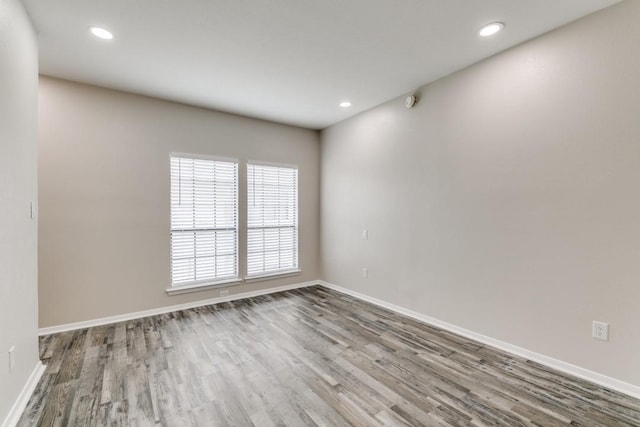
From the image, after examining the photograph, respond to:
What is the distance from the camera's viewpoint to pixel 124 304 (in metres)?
3.46

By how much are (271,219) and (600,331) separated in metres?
4.00

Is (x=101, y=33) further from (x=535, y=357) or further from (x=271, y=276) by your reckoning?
(x=535, y=357)

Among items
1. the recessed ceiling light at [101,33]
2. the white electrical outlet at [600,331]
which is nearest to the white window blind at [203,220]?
the recessed ceiling light at [101,33]

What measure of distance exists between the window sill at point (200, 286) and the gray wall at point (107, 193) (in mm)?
74

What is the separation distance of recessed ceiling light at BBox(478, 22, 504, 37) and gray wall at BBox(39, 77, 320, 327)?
10.9 ft

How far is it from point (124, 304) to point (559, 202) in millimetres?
4711

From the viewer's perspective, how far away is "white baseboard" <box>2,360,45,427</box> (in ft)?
5.64

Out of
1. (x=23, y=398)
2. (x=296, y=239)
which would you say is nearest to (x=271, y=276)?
(x=296, y=239)

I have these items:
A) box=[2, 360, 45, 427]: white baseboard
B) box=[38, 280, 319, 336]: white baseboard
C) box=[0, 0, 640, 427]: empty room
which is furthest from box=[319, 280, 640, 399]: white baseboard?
box=[2, 360, 45, 427]: white baseboard

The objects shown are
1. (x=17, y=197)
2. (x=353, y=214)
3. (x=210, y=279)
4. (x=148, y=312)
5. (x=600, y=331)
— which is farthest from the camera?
(x=353, y=214)

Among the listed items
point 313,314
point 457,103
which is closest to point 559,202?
point 457,103

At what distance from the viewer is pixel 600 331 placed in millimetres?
2137

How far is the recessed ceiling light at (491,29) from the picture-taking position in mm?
2242

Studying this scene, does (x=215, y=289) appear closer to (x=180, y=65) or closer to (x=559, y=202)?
A: (x=180, y=65)
